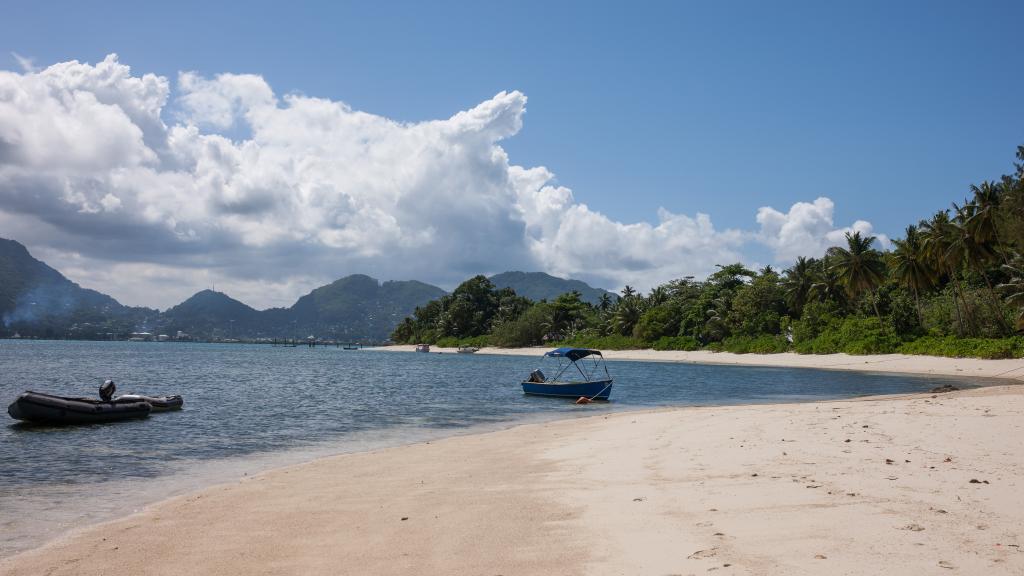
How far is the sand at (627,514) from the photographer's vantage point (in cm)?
680

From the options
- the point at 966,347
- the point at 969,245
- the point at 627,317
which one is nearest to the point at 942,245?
the point at 969,245

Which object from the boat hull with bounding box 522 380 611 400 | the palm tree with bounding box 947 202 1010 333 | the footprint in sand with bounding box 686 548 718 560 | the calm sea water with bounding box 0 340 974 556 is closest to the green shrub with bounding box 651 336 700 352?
the palm tree with bounding box 947 202 1010 333

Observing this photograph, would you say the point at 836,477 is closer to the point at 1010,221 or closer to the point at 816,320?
the point at 1010,221

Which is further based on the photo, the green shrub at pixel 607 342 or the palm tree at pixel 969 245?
the green shrub at pixel 607 342

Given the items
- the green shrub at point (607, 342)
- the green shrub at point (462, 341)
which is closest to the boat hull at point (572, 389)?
the green shrub at point (607, 342)

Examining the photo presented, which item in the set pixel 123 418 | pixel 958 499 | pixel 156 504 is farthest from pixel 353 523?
pixel 123 418

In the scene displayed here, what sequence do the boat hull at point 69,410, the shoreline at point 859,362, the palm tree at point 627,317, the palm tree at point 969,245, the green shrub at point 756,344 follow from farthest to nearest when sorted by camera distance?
the palm tree at point 627,317 < the green shrub at point 756,344 < the palm tree at point 969,245 < the shoreline at point 859,362 < the boat hull at point 69,410

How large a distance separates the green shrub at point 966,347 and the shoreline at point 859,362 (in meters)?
0.93

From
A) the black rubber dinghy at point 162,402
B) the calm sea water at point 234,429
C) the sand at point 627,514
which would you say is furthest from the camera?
the black rubber dinghy at point 162,402

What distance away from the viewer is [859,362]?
223ft

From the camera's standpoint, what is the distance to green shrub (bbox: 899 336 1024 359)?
54.9 metres

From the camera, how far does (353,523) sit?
9727 mm

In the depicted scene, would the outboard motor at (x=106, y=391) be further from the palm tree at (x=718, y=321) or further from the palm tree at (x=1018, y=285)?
the palm tree at (x=718, y=321)

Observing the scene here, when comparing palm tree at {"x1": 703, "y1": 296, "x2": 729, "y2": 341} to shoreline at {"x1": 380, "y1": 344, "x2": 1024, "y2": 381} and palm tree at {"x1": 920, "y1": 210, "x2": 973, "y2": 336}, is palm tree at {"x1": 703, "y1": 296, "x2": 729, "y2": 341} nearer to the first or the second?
shoreline at {"x1": 380, "y1": 344, "x2": 1024, "y2": 381}
